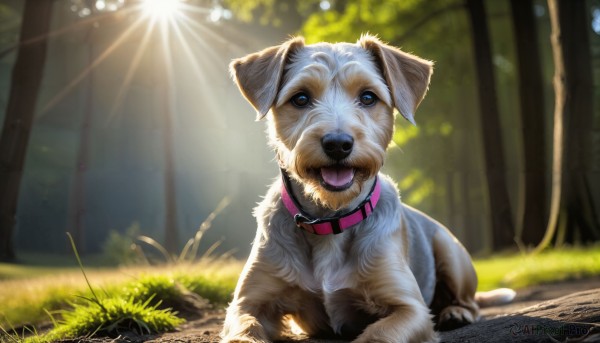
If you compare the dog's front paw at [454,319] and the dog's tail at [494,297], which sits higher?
the dog's front paw at [454,319]

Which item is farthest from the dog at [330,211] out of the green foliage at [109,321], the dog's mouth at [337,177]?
the green foliage at [109,321]

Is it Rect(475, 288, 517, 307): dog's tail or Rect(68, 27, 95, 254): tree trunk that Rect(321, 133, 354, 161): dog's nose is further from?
Rect(68, 27, 95, 254): tree trunk

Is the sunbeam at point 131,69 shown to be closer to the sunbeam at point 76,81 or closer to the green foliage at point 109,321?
the sunbeam at point 76,81

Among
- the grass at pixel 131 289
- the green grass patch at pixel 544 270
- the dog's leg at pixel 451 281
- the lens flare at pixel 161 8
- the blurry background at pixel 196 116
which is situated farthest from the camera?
the lens flare at pixel 161 8

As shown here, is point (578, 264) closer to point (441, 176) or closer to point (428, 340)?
point (428, 340)

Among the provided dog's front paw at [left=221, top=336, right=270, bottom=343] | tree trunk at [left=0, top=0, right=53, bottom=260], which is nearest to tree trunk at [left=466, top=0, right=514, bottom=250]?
tree trunk at [left=0, top=0, right=53, bottom=260]

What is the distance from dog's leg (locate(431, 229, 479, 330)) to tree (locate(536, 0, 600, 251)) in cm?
725

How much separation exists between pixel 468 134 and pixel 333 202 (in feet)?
71.8

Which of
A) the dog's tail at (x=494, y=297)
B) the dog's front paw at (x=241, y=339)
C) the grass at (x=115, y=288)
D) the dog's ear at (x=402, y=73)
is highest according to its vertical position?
the dog's ear at (x=402, y=73)

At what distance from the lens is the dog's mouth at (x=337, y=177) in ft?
12.9

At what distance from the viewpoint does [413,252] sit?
17.6 ft

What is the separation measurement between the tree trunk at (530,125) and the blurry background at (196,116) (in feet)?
0.11

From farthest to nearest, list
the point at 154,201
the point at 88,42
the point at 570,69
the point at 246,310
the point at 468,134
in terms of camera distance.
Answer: the point at 468,134
the point at 154,201
the point at 88,42
the point at 570,69
the point at 246,310

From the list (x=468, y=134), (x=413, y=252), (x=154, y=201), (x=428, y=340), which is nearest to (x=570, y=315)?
(x=428, y=340)
